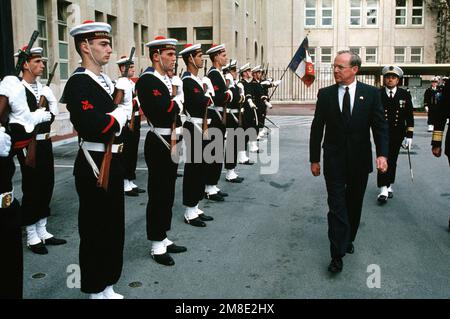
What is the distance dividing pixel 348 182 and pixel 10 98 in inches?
128

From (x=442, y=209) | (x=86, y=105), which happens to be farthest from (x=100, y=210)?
(x=442, y=209)

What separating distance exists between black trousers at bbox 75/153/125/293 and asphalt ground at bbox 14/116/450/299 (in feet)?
1.60

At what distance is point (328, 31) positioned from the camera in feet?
147

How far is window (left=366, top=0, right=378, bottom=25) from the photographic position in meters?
44.4

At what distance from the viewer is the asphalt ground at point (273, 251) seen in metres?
4.72

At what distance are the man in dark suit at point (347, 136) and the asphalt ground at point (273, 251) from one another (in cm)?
57

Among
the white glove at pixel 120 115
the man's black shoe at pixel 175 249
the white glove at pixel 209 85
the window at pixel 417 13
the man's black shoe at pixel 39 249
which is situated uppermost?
the window at pixel 417 13

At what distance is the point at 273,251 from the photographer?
5.81 m

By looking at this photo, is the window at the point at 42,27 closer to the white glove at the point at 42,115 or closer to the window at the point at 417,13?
the white glove at the point at 42,115

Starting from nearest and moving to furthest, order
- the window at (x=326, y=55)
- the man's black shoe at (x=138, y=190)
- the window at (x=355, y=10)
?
the man's black shoe at (x=138, y=190) < the window at (x=355, y=10) < the window at (x=326, y=55)

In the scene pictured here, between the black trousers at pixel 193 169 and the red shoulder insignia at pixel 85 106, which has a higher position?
the red shoulder insignia at pixel 85 106

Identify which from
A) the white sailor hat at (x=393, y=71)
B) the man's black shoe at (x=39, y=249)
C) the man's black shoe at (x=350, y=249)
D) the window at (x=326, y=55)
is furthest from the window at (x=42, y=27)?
the window at (x=326, y=55)

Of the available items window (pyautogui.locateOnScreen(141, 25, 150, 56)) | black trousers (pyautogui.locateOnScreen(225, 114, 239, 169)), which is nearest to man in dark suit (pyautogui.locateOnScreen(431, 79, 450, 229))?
black trousers (pyautogui.locateOnScreen(225, 114, 239, 169))

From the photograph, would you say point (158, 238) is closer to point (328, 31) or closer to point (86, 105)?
point (86, 105)
